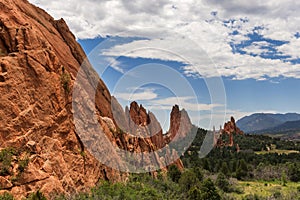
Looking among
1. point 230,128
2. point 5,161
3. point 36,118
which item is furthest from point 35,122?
point 230,128

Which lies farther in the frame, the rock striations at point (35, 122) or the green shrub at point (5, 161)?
the rock striations at point (35, 122)

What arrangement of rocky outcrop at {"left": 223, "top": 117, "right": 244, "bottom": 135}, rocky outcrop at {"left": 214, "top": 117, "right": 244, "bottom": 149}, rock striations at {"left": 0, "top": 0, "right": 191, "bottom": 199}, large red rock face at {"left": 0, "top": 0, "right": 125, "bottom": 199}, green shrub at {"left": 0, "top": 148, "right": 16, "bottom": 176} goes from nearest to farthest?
1. green shrub at {"left": 0, "top": 148, "right": 16, "bottom": 176}
2. rock striations at {"left": 0, "top": 0, "right": 191, "bottom": 199}
3. large red rock face at {"left": 0, "top": 0, "right": 125, "bottom": 199}
4. rocky outcrop at {"left": 214, "top": 117, "right": 244, "bottom": 149}
5. rocky outcrop at {"left": 223, "top": 117, "right": 244, "bottom": 135}

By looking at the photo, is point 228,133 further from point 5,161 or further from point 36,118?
point 5,161

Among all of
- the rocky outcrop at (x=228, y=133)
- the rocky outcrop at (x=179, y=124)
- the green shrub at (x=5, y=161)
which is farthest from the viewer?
the rocky outcrop at (x=228, y=133)

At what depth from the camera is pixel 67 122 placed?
27.2m

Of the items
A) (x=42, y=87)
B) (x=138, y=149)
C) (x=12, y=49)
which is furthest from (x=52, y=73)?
(x=138, y=149)

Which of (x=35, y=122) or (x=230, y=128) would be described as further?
(x=230, y=128)

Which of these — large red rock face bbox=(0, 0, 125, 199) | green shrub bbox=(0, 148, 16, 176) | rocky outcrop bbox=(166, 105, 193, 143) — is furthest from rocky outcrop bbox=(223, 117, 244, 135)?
green shrub bbox=(0, 148, 16, 176)

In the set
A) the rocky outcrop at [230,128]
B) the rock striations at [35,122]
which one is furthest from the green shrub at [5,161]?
the rocky outcrop at [230,128]

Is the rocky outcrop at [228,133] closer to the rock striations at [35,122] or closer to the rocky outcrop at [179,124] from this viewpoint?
the rocky outcrop at [179,124]

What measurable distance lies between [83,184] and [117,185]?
4.84 meters

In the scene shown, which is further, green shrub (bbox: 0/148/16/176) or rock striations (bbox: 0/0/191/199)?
rock striations (bbox: 0/0/191/199)

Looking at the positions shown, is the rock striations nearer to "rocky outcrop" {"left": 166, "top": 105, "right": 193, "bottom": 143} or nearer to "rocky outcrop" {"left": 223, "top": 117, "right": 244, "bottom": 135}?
"rocky outcrop" {"left": 166, "top": 105, "right": 193, "bottom": 143}

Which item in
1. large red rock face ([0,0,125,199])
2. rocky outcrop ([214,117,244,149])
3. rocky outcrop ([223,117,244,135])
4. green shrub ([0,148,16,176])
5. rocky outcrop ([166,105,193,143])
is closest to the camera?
green shrub ([0,148,16,176])
